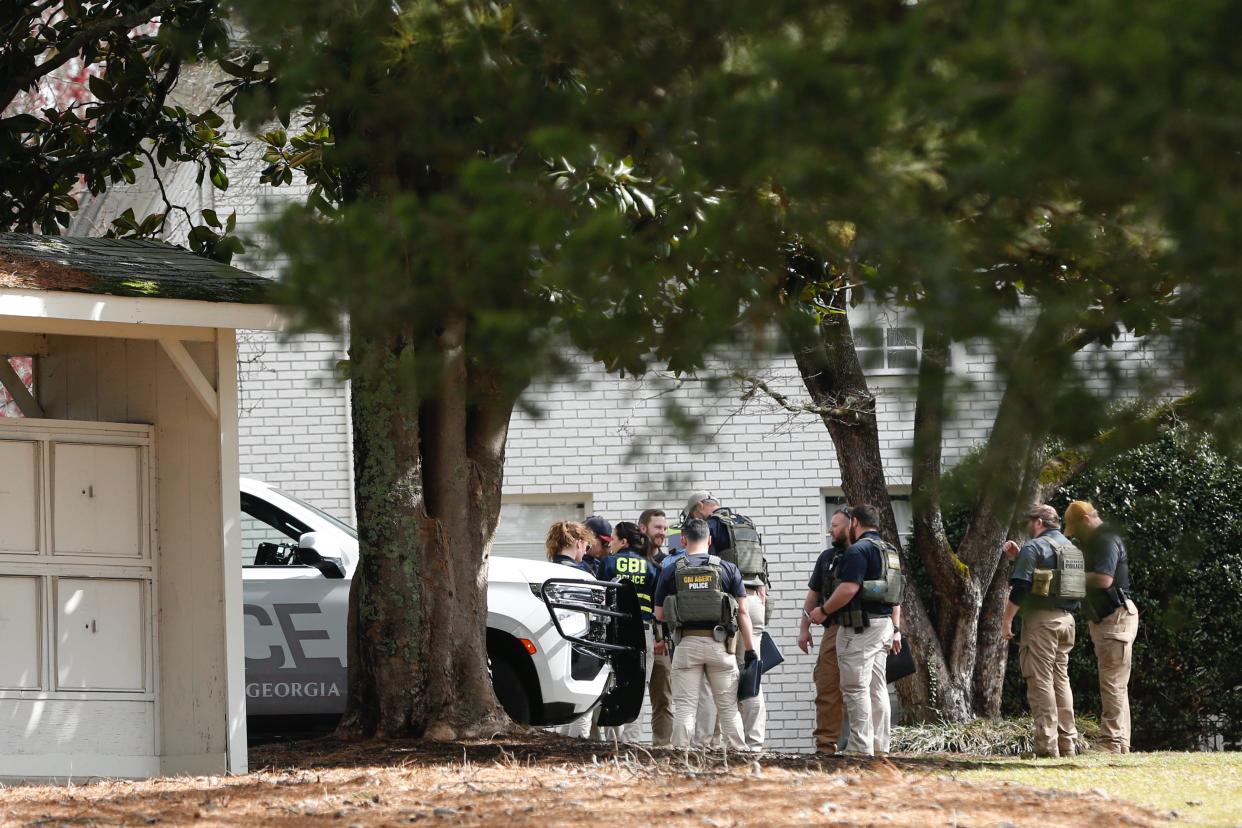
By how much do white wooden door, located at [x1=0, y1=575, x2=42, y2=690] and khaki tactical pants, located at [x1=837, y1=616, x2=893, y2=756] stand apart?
5114mm

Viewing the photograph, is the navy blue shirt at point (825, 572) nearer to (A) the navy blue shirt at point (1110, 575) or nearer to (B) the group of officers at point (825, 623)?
(B) the group of officers at point (825, 623)

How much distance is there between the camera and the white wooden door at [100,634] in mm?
8445

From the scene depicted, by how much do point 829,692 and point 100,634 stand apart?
5167 millimetres

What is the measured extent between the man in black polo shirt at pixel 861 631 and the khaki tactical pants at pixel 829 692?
0.49 metres

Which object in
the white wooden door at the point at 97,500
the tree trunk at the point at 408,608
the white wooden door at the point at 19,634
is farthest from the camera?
the tree trunk at the point at 408,608

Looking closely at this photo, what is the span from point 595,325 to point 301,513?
22.9ft

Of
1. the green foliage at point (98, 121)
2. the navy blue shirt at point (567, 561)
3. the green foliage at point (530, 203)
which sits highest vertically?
the green foliage at point (98, 121)

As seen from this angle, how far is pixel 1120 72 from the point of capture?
118 inches

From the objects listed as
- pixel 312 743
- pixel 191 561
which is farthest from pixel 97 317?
pixel 312 743

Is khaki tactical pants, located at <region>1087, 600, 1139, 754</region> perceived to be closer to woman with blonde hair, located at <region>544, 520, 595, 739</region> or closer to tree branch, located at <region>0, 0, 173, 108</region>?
woman with blonde hair, located at <region>544, 520, 595, 739</region>

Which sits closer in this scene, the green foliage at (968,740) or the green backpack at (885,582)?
the green backpack at (885,582)

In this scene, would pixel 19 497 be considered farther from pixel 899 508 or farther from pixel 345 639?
pixel 899 508

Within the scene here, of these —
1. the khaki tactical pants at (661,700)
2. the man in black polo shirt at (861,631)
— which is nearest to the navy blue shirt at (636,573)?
the khaki tactical pants at (661,700)

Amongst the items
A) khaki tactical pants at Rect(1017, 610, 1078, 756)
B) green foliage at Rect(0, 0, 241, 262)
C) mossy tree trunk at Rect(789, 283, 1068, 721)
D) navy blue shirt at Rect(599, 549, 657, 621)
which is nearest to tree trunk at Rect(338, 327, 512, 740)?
green foliage at Rect(0, 0, 241, 262)
